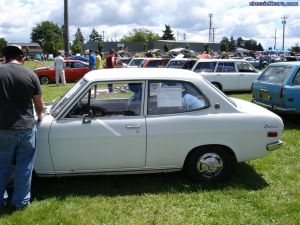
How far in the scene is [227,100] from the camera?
5520 mm

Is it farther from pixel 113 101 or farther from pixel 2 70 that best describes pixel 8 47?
pixel 113 101

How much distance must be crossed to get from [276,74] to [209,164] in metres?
5.27

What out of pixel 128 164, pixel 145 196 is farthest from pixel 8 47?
pixel 145 196

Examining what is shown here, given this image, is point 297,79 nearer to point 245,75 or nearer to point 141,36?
point 245,75

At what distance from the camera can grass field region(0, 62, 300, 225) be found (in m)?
4.63

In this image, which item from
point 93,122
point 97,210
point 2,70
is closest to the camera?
point 2,70

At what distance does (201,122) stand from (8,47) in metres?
2.46

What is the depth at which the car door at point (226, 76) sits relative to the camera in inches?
635

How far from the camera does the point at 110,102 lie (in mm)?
5535

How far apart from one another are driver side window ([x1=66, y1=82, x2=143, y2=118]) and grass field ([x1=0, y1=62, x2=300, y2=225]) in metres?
1.02

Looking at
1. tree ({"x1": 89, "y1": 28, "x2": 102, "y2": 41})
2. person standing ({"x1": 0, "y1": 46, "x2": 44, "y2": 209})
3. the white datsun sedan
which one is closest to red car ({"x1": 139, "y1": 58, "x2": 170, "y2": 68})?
the white datsun sedan

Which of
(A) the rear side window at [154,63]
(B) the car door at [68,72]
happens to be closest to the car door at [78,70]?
(B) the car door at [68,72]

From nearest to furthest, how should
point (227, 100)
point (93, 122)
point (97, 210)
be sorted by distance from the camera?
point (97, 210) < point (93, 122) < point (227, 100)

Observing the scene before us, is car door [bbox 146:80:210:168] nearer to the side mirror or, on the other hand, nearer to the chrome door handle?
the chrome door handle
